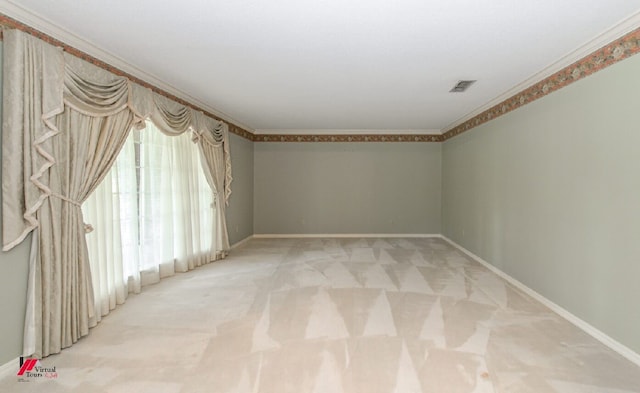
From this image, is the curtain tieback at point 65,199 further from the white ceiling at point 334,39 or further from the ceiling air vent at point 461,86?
the ceiling air vent at point 461,86

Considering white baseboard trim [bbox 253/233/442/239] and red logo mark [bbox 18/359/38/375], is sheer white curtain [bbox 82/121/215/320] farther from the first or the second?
white baseboard trim [bbox 253/233/442/239]

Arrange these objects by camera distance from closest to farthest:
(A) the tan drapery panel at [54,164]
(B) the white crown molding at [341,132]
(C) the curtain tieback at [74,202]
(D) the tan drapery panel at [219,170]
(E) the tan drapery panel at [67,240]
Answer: (A) the tan drapery panel at [54,164]
(E) the tan drapery panel at [67,240]
(C) the curtain tieback at [74,202]
(D) the tan drapery panel at [219,170]
(B) the white crown molding at [341,132]

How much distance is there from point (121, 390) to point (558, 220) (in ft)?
13.3

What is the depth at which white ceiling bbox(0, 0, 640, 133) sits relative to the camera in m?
2.15

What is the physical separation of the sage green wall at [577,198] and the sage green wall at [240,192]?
4.63 meters

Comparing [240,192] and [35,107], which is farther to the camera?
[240,192]

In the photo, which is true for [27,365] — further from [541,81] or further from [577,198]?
[541,81]

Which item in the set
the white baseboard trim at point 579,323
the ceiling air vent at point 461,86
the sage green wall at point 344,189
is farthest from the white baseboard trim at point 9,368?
the sage green wall at point 344,189

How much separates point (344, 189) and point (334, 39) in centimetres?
504

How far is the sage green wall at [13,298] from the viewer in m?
2.10

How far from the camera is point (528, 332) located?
2.67 meters

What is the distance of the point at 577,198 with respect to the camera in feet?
9.53

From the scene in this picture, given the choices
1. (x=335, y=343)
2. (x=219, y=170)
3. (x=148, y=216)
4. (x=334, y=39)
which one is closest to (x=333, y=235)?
(x=219, y=170)

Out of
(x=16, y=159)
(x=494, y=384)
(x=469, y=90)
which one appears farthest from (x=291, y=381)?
(x=469, y=90)
